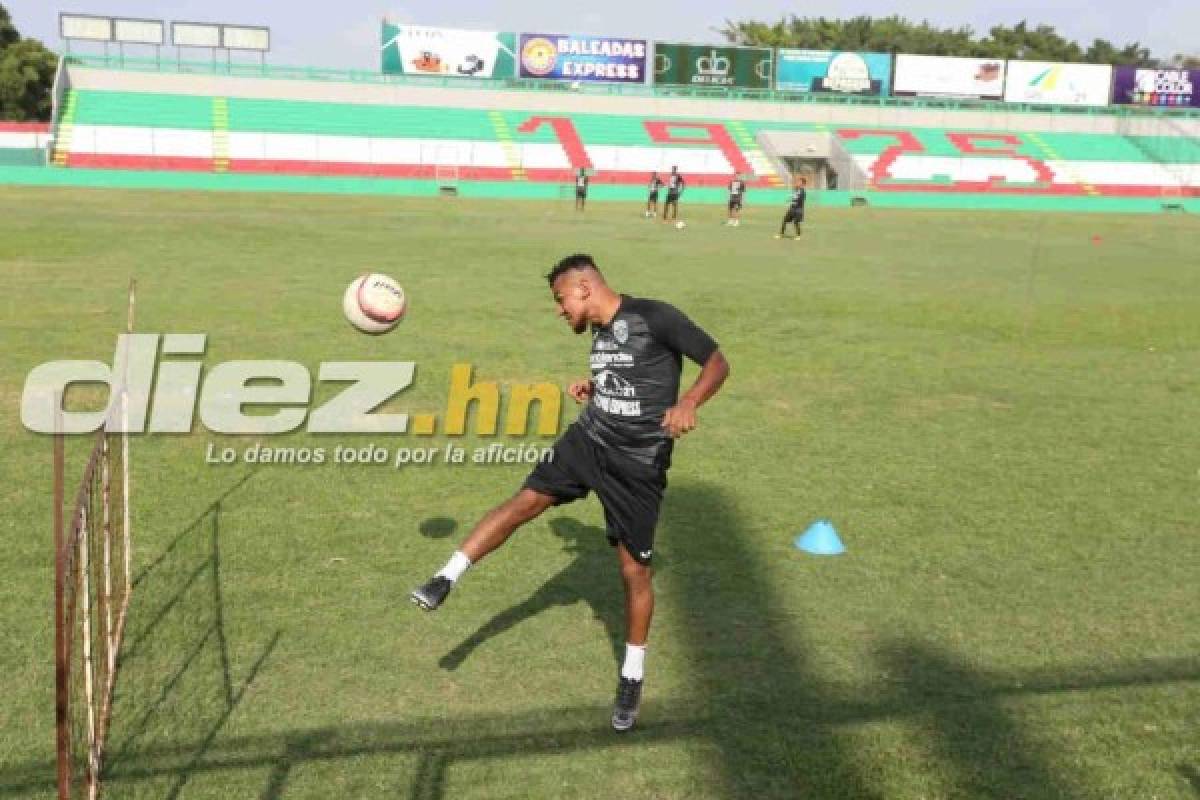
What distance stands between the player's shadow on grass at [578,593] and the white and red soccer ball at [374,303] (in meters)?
2.09

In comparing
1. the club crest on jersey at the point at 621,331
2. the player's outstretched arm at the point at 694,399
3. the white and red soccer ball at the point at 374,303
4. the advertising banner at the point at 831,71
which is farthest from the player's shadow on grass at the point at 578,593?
the advertising banner at the point at 831,71

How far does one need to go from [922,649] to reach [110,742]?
3983 mm

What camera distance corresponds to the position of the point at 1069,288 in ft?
69.3

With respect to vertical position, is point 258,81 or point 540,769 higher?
point 258,81

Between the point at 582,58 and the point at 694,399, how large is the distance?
6510cm

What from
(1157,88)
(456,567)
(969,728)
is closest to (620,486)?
(456,567)

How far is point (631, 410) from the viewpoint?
4.95m

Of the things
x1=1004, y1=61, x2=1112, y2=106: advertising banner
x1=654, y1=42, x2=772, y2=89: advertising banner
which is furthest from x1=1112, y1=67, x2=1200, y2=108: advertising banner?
x1=654, y1=42, x2=772, y2=89: advertising banner

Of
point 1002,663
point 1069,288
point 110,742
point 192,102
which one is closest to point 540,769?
point 110,742

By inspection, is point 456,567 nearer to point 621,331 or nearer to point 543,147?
point 621,331

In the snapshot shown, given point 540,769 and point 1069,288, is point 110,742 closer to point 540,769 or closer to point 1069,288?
point 540,769

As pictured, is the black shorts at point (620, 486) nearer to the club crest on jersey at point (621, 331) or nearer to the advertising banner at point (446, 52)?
the club crest on jersey at point (621, 331)

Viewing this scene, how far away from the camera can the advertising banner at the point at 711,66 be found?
66.1m

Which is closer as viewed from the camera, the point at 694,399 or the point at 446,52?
the point at 694,399
